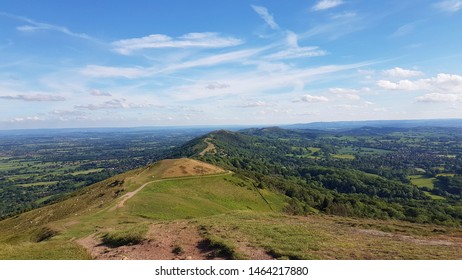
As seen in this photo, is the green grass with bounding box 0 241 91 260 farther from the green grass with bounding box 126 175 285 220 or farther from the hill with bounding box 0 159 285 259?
the green grass with bounding box 126 175 285 220

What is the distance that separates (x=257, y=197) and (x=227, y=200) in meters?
14.0

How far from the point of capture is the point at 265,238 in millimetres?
29047

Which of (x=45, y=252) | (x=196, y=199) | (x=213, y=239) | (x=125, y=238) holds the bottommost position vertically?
(x=196, y=199)

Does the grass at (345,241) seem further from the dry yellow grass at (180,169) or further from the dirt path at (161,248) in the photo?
the dry yellow grass at (180,169)

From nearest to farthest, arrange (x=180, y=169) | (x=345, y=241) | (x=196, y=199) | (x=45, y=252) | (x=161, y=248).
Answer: (x=161, y=248)
(x=45, y=252)
(x=345, y=241)
(x=196, y=199)
(x=180, y=169)

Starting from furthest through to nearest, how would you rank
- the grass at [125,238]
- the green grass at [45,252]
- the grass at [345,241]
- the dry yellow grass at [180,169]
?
the dry yellow grass at [180,169], the grass at [125,238], the green grass at [45,252], the grass at [345,241]

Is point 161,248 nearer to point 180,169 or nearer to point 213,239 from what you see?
point 213,239

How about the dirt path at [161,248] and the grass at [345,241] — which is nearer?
the grass at [345,241]

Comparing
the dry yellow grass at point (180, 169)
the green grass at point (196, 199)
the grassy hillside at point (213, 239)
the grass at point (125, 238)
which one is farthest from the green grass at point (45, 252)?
the dry yellow grass at point (180, 169)

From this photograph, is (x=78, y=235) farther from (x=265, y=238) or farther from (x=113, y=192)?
(x=113, y=192)

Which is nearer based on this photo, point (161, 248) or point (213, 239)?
point (161, 248)

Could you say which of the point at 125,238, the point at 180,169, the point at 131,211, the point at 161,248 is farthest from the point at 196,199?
the point at 161,248

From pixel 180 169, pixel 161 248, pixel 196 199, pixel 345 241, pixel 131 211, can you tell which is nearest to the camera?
pixel 161 248
